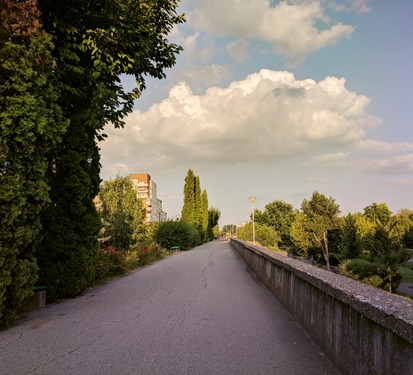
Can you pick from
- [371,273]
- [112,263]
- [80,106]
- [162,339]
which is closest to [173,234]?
[371,273]

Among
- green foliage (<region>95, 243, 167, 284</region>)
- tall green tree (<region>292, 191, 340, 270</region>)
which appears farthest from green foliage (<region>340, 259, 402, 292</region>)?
tall green tree (<region>292, 191, 340, 270</region>)

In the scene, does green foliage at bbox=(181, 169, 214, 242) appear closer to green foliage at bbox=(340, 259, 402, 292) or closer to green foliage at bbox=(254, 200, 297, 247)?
green foliage at bbox=(340, 259, 402, 292)

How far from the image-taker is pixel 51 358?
391cm

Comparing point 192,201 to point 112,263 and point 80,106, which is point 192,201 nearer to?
point 112,263

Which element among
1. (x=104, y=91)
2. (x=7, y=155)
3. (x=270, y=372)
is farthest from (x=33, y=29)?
(x=270, y=372)

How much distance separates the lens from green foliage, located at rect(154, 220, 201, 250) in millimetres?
33031

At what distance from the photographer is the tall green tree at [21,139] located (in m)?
5.16

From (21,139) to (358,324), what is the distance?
5.33 meters

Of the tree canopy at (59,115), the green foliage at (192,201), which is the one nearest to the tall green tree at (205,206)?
the green foliage at (192,201)

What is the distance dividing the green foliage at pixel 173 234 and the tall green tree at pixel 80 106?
965 inches

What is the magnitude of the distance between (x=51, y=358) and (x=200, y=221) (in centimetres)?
5302

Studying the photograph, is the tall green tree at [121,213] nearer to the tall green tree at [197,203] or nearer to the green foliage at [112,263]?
the green foliage at [112,263]

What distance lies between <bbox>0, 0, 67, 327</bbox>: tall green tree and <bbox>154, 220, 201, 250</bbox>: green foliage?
27.5 m

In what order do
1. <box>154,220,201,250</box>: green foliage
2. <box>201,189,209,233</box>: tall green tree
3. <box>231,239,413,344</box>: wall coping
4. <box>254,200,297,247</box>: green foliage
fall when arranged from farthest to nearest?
<box>254,200,297,247</box>: green foliage
<box>201,189,209,233</box>: tall green tree
<box>154,220,201,250</box>: green foliage
<box>231,239,413,344</box>: wall coping
